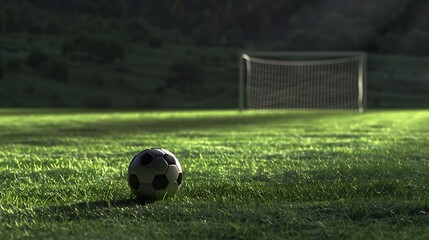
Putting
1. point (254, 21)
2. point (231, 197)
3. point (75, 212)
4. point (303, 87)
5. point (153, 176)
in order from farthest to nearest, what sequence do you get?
point (254, 21), point (303, 87), point (231, 197), point (153, 176), point (75, 212)

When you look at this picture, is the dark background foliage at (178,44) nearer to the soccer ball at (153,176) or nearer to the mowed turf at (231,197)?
the mowed turf at (231,197)

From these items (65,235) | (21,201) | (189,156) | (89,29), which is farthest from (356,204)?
(89,29)

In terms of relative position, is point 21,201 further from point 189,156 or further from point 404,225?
point 189,156

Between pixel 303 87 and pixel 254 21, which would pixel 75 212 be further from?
pixel 254 21

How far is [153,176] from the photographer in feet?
14.9

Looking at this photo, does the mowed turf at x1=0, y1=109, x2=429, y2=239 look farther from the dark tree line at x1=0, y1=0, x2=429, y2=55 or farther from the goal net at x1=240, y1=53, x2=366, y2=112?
the dark tree line at x1=0, y1=0, x2=429, y2=55

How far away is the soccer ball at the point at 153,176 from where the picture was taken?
4.54 meters

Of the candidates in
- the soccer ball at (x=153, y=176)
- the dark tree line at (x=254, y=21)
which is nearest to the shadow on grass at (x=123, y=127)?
the soccer ball at (x=153, y=176)

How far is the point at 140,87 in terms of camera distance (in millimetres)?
77750

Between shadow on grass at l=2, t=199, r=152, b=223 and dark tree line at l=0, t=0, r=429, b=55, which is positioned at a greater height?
dark tree line at l=0, t=0, r=429, b=55

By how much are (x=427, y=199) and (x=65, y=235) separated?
276 cm

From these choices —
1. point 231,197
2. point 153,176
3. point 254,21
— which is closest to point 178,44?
point 254,21

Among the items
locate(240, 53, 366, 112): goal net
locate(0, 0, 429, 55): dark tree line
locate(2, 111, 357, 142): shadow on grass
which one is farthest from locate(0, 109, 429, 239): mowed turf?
locate(0, 0, 429, 55): dark tree line

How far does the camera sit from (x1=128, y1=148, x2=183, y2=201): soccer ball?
14.9 ft
